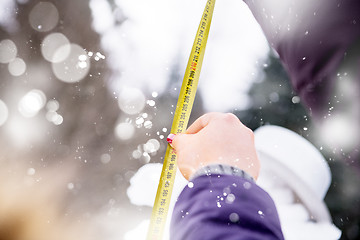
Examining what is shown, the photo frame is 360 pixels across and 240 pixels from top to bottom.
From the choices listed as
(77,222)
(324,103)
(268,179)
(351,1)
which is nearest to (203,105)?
(268,179)

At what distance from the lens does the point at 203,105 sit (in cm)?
228

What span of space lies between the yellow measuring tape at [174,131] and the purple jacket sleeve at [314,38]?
0.48 metres

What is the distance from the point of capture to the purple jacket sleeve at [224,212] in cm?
52

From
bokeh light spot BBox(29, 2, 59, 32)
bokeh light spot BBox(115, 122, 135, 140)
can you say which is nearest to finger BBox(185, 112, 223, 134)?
bokeh light spot BBox(115, 122, 135, 140)

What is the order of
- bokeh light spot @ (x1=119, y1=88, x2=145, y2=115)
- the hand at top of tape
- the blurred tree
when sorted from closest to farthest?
1. the hand at top of tape
2. the blurred tree
3. bokeh light spot @ (x1=119, y1=88, x2=145, y2=115)

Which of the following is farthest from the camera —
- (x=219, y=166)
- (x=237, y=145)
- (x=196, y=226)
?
(x=237, y=145)

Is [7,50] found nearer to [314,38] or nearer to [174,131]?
[174,131]

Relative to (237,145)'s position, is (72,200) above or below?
A: below

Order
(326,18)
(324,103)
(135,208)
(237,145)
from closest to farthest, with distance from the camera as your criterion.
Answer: (237,145), (326,18), (324,103), (135,208)

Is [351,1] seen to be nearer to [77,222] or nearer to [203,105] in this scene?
[203,105]

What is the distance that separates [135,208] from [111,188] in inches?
14.6

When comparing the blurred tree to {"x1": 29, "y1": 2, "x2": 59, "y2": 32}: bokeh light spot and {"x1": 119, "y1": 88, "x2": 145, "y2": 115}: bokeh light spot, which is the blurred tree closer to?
{"x1": 119, "y1": 88, "x2": 145, "y2": 115}: bokeh light spot

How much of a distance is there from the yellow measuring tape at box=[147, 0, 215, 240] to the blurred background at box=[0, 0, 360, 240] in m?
0.66

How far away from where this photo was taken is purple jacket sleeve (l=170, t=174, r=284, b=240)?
0.52 m
